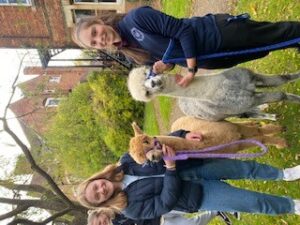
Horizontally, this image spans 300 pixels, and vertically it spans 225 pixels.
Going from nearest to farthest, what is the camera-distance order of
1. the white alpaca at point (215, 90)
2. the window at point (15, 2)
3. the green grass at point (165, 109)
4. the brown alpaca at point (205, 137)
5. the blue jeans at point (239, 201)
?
1. the white alpaca at point (215, 90)
2. the brown alpaca at point (205, 137)
3. the blue jeans at point (239, 201)
4. the green grass at point (165, 109)
5. the window at point (15, 2)

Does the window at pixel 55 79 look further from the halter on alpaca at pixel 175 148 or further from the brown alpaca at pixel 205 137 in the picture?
the halter on alpaca at pixel 175 148

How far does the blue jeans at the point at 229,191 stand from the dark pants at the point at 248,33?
1.32 m

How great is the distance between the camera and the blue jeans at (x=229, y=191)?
5535 millimetres

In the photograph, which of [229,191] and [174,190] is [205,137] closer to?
[229,191]

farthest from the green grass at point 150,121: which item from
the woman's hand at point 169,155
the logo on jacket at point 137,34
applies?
the logo on jacket at point 137,34

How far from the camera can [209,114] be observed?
5.89 m

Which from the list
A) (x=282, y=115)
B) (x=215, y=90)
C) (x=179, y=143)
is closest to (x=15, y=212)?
(x=179, y=143)

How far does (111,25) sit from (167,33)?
1.99 ft

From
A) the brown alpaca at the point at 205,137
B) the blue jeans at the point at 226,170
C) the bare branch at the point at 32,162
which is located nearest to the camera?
the brown alpaca at the point at 205,137

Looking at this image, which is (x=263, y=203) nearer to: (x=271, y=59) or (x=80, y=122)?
(x=271, y=59)

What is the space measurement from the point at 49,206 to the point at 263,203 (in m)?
7.27

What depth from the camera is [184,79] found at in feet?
16.9

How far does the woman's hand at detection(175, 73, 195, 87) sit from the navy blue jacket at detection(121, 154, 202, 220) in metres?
1.01

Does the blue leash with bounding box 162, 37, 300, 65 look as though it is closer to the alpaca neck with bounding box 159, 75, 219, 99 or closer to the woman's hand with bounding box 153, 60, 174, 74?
the woman's hand with bounding box 153, 60, 174, 74
